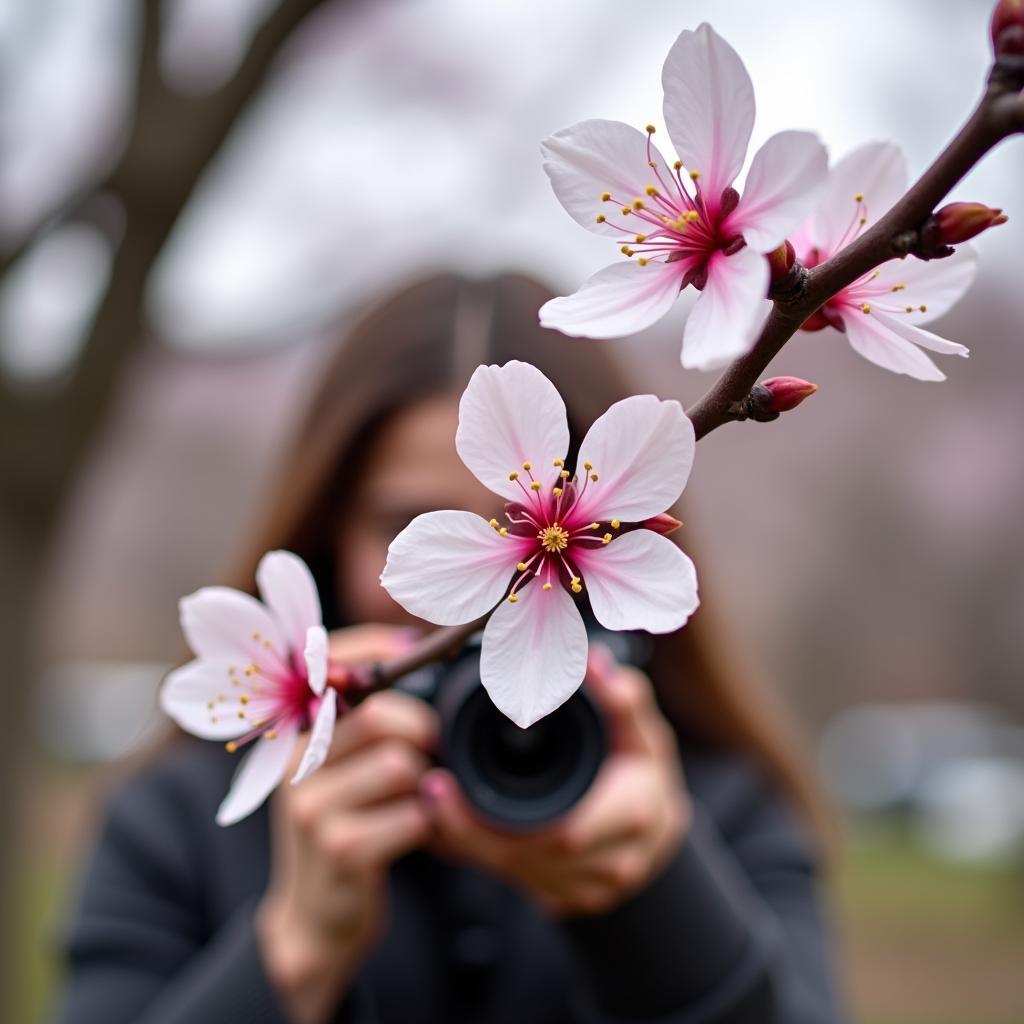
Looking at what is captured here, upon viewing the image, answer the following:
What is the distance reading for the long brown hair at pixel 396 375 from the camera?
101 centimetres

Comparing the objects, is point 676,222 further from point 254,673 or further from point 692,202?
point 254,673

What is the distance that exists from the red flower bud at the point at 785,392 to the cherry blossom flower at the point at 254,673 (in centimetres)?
17

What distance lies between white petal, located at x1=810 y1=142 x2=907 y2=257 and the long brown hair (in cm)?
52

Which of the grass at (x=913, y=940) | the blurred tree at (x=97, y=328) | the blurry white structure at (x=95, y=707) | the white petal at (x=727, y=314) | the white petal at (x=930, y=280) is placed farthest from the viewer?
the blurry white structure at (x=95, y=707)

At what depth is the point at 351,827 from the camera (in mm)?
851

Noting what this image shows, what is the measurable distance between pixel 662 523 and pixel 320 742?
13cm

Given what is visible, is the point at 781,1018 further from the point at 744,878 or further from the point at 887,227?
the point at 887,227

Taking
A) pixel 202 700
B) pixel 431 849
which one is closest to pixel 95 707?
pixel 431 849

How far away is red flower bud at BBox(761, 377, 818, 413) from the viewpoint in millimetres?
346

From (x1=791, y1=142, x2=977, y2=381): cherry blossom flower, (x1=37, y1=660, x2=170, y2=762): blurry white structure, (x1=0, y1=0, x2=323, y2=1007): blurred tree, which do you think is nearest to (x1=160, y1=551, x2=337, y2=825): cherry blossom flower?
(x1=791, y1=142, x2=977, y2=381): cherry blossom flower

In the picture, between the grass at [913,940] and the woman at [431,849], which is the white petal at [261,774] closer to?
the woman at [431,849]

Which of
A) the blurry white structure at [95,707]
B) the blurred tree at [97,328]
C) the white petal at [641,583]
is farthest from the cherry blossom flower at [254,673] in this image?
the blurry white structure at [95,707]

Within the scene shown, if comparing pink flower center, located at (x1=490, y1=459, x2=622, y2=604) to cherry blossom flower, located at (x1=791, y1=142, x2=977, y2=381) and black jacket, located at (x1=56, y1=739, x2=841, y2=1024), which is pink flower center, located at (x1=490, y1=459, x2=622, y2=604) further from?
black jacket, located at (x1=56, y1=739, x2=841, y2=1024)

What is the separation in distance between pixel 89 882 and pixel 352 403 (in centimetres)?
59
